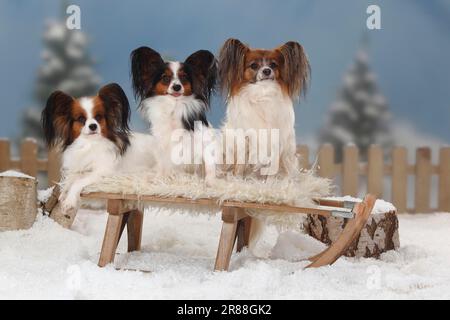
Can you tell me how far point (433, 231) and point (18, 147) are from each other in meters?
3.77

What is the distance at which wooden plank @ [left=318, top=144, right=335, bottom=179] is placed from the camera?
606 cm

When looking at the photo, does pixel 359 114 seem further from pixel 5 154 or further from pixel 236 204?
pixel 236 204

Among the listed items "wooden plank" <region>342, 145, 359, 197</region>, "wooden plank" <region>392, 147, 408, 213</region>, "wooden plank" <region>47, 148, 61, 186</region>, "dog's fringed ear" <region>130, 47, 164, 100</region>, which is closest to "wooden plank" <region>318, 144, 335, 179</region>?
"wooden plank" <region>342, 145, 359, 197</region>

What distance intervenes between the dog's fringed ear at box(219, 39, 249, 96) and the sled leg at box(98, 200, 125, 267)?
0.82m

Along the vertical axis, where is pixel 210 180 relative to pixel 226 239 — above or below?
above

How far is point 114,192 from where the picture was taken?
10.5ft

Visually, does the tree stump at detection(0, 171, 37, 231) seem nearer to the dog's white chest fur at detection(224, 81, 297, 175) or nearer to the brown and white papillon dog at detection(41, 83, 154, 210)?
the brown and white papillon dog at detection(41, 83, 154, 210)

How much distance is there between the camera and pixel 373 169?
612 cm

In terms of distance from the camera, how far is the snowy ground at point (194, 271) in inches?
113

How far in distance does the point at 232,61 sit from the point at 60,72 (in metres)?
3.63

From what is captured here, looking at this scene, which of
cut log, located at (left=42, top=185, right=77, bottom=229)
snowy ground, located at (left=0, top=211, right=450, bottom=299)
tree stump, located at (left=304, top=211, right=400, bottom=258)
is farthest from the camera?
cut log, located at (left=42, top=185, right=77, bottom=229)

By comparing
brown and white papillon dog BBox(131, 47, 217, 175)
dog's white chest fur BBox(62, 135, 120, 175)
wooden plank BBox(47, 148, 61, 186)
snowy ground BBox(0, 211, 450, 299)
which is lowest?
snowy ground BBox(0, 211, 450, 299)

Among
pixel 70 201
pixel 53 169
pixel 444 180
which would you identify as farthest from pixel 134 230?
pixel 444 180
